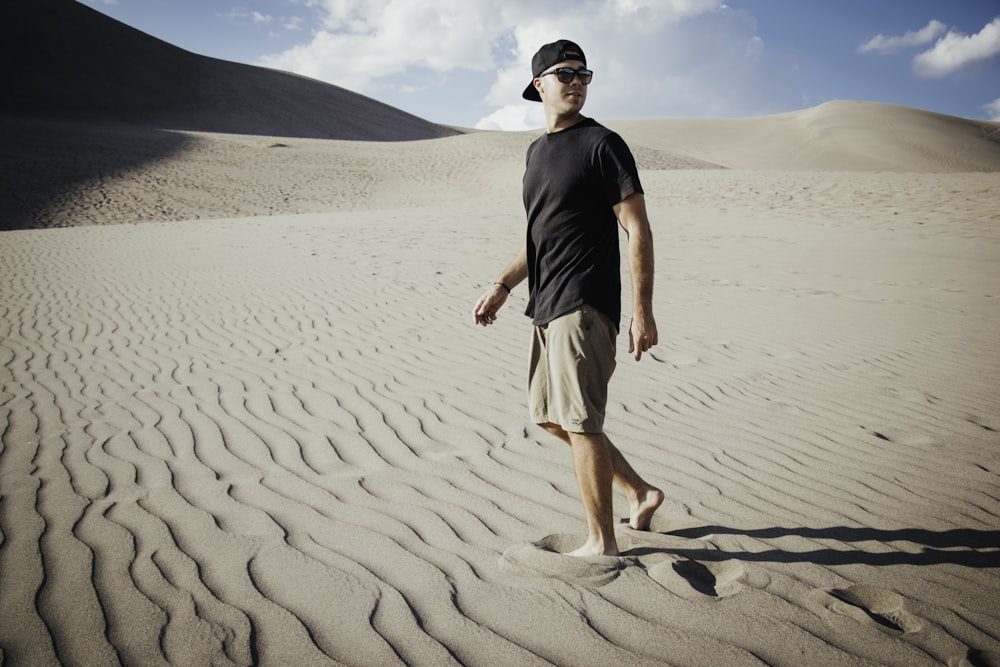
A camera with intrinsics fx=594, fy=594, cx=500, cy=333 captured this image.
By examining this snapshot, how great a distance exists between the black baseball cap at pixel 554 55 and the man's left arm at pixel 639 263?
603 millimetres

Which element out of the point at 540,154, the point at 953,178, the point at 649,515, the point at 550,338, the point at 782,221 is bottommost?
the point at 649,515

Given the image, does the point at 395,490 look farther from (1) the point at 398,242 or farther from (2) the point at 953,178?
(2) the point at 953,178

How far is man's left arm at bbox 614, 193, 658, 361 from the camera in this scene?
209 cm

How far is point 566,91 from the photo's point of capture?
2.21 meters

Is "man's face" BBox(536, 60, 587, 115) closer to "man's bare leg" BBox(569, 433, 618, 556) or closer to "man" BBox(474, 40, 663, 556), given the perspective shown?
"man" BBox(474, 40, 663, 556)

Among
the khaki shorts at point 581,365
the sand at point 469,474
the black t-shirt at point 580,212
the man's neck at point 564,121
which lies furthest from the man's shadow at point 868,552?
the man's neck at point 564,121

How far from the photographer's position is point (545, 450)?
3.54 m

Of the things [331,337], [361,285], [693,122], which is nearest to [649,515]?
[331,337]

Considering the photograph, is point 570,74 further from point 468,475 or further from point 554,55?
point 468,475

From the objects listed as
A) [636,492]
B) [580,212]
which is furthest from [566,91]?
[636,492]

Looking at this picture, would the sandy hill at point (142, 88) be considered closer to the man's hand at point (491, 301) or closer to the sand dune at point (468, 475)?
the sand dune at point (468, 475)

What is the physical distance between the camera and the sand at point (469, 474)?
6.79 ft

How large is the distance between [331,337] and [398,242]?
6769mm

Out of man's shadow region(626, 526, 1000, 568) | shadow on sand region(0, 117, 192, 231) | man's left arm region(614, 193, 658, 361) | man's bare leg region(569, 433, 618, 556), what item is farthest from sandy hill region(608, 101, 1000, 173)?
man's bare leg region(569, 433, 618, 556)
